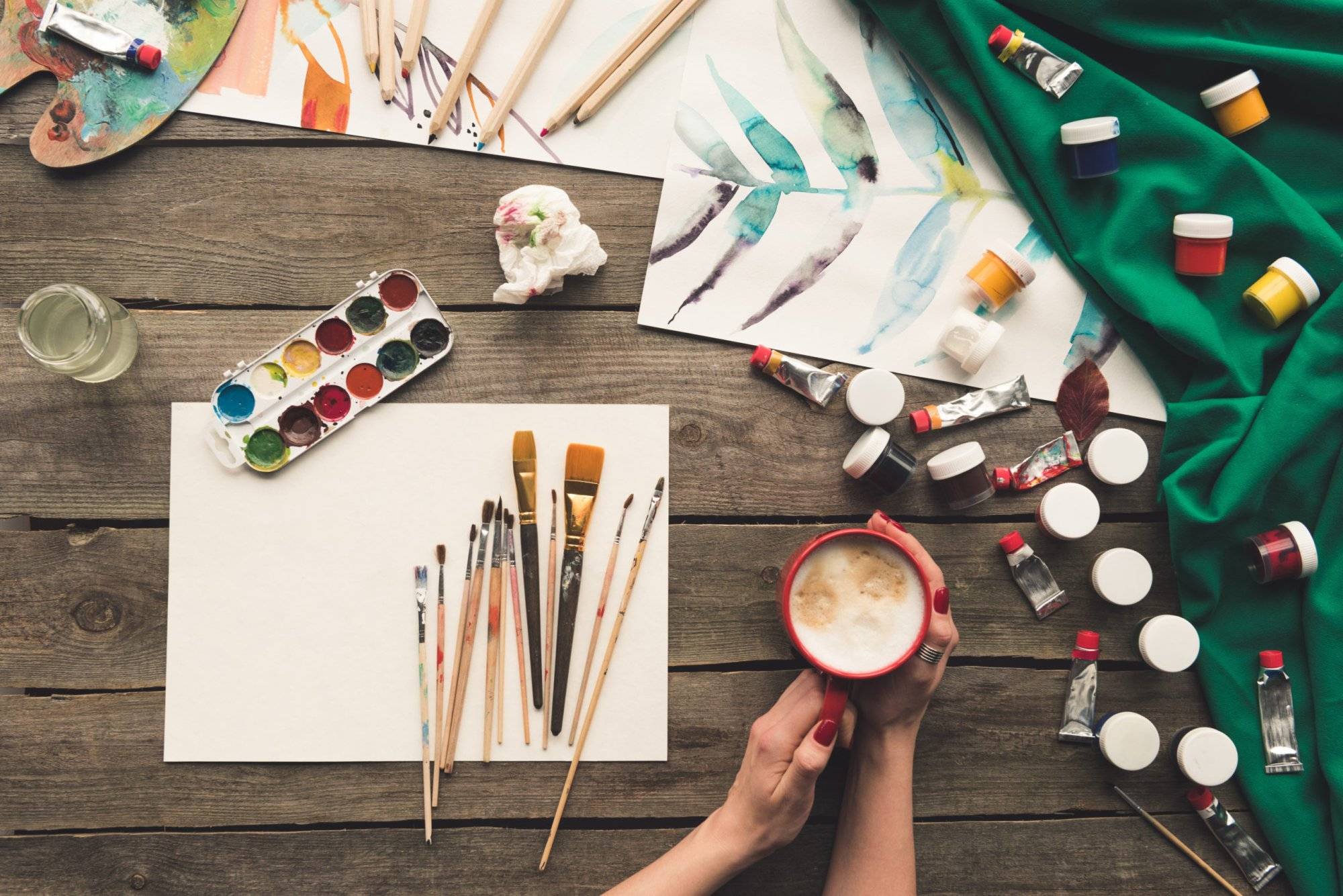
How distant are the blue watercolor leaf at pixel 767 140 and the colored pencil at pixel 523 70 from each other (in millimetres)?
165

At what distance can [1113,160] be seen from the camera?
0.85 meters

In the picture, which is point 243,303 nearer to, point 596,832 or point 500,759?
point 500,759

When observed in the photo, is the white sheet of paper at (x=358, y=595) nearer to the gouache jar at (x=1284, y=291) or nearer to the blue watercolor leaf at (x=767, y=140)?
the blue watercolor leaf at (x=767, y=140)

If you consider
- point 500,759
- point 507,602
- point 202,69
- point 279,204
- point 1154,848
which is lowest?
point 1154,848

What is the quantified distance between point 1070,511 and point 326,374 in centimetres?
80

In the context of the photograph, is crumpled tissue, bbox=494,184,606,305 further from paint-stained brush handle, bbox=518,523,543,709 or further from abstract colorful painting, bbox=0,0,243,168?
abstract colorful painting, bbox=0,0,243,168

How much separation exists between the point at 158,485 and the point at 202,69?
1.45 ft

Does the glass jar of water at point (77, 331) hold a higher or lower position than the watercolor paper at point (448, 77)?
lower

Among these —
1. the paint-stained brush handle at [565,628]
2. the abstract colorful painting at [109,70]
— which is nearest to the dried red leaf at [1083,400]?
the paint-stained brush handle at [565,628]

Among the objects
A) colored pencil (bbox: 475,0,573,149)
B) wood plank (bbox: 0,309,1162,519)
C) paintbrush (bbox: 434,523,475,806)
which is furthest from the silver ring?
colored pencil (bbox: 475,0,573,149)

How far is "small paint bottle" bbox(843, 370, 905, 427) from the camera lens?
86 centimetres

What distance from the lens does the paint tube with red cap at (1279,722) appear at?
0.87 m

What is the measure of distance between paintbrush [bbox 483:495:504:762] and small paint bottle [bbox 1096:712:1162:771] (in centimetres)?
65

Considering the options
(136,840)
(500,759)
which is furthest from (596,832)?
(136,840)
